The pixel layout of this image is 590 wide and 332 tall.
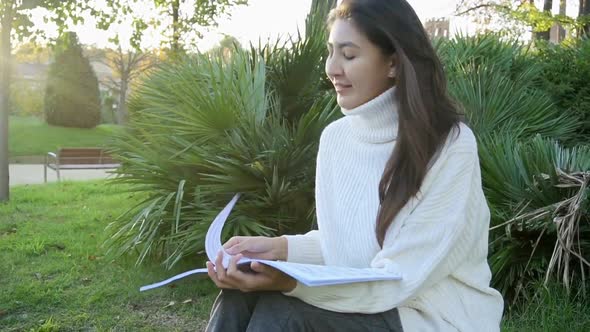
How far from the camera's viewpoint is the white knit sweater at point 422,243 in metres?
1.72

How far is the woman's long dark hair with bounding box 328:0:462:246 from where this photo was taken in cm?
180

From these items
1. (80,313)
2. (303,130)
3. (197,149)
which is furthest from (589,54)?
(80,313)

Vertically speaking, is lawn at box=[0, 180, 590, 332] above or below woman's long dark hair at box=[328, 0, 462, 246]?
below

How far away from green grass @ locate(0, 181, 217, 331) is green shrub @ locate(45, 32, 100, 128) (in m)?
23.2

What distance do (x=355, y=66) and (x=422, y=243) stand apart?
1.86 feet

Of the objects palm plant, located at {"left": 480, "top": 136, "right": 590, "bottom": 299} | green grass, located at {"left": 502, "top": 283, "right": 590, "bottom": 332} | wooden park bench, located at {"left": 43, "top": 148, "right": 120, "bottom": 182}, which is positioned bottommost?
wooden park bench, located at {"left": 43, "top": 148, "right": 120, "bottom": 182}

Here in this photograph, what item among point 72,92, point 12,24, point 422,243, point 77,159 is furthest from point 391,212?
point 72,92

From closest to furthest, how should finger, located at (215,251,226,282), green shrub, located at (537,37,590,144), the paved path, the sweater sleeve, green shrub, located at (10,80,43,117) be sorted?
the sweater sleeve → finger, located at (215,251,226,282) → green shrub, located at (537,37,590,144) → the paved path → green shrub, located at (10,80,43,117)

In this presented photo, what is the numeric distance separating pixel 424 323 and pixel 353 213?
363 millimetres

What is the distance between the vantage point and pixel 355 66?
2006mm

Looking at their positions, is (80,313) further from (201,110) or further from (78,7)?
(78,7)

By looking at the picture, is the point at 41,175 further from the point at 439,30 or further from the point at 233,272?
the point at 233,272

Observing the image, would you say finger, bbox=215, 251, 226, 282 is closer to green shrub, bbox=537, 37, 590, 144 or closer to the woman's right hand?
the woman's right hand

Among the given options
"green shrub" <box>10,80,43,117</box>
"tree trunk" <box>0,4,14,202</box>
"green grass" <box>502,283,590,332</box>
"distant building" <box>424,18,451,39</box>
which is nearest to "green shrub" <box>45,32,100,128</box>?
"green shrub" <box>10,80,43,117</box>
